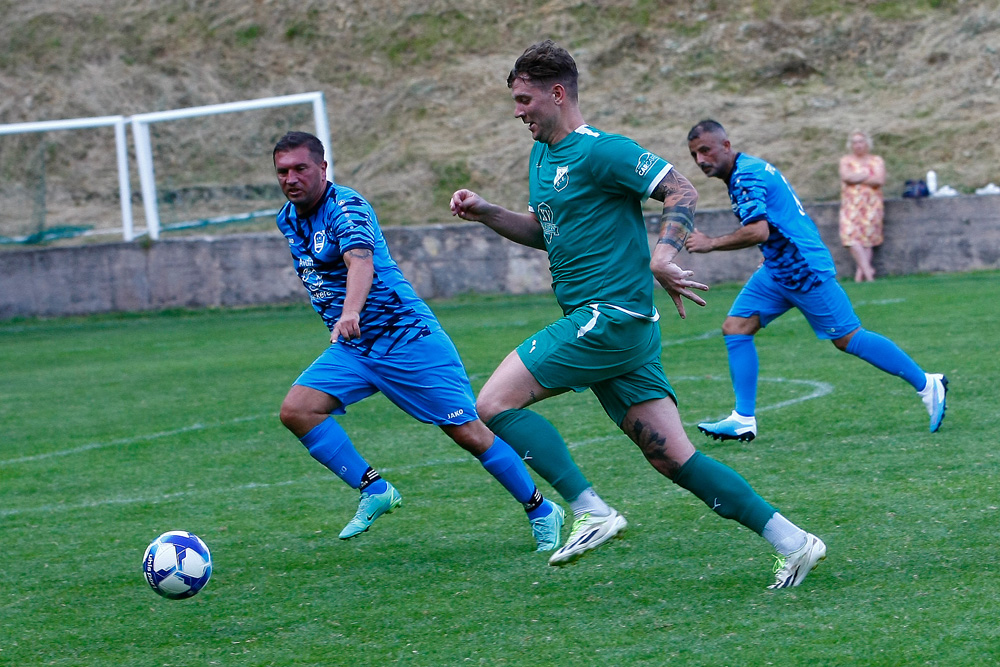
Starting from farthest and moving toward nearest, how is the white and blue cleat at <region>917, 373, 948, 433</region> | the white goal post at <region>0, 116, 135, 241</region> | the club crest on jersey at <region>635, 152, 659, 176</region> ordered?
the white goal post at <region>0, 116, 135, 241</region> < the white and blue cleat at <region>917, 373, 948, 433</region> < the club crest on jersey at <region>635, 152, 659, 176</region>

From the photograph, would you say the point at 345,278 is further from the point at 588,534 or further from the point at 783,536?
the point at 783,536

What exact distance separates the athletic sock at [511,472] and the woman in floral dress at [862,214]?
12.9m

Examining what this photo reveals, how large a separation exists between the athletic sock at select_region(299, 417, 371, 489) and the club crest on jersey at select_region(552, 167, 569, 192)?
169 centimetres

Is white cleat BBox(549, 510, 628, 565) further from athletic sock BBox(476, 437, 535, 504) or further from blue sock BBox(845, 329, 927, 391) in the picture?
blue sock BBox(845, 329, 927, 391)

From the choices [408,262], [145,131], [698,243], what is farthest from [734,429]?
[145,131]

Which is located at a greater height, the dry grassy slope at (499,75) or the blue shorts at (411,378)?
the dry grassy slope at (499,75)

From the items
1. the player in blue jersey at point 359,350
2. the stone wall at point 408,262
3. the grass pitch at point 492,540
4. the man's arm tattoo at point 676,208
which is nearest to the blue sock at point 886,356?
the grass pitch at point 492,540

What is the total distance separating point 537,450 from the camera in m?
4.76

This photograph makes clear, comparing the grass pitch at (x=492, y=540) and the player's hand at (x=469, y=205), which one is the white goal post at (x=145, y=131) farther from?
the player's hand at (x=469, y=205)

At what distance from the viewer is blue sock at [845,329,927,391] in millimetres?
7312

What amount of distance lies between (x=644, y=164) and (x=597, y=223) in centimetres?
29

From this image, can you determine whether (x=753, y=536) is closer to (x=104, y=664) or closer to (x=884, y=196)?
(x=104, y=664)

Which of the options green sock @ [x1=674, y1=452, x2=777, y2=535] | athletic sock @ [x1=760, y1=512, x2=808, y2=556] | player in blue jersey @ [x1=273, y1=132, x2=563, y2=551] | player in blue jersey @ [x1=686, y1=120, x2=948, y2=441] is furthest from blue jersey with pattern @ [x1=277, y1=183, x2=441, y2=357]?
player in blue jersey @ [x1=686, y1=120, x2=948, y2=441]

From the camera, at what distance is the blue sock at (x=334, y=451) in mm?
5715
